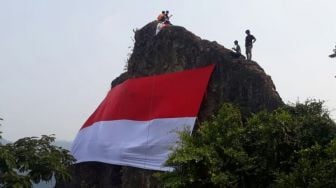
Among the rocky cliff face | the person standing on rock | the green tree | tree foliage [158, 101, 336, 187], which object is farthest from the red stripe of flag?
the green tree

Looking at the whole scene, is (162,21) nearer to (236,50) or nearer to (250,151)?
(236,50)

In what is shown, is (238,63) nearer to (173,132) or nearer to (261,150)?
(173,132)

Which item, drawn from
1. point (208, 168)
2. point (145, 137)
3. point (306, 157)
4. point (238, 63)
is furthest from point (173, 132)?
point (306, 157)

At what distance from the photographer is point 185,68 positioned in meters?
16.0

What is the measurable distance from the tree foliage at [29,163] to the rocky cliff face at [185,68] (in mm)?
4663

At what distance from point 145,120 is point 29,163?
5370 mm

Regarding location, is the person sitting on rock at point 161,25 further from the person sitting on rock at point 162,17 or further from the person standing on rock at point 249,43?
the person standing on rock at point 249,43

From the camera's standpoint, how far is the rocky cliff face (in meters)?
14.0

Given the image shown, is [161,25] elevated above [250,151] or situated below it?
above

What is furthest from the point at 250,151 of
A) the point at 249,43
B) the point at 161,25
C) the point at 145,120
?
the point at 161,25

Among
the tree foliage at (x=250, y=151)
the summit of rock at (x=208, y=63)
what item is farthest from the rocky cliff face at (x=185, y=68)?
the tree foliage at (x=250, y=151)

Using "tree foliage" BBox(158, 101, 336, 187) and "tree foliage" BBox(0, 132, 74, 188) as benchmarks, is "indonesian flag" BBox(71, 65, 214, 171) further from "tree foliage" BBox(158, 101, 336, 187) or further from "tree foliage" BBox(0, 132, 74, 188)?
"tree foliage" BBox(0, 132, 74, 188)

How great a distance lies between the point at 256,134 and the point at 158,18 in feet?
27.5

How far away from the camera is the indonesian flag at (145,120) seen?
46.5ft
